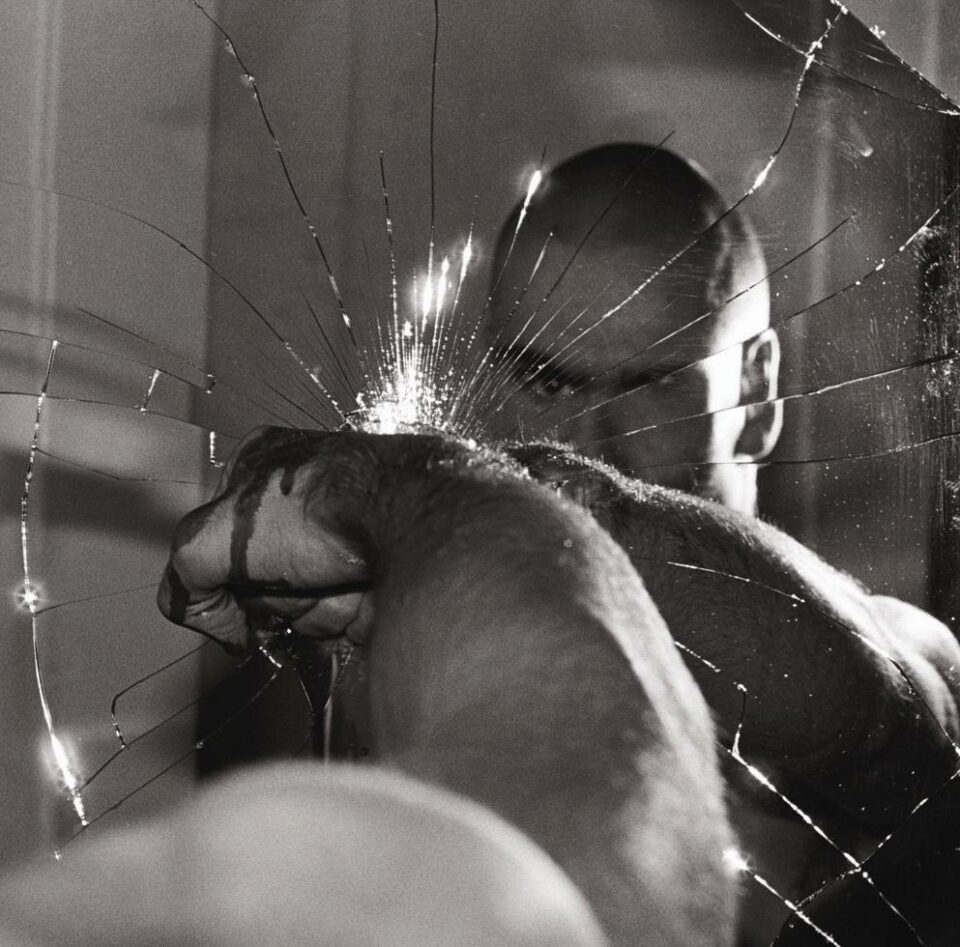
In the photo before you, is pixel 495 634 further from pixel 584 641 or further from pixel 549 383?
pixel 549 383

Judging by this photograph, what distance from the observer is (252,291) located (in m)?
0.51

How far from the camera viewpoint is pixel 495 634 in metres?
0.39

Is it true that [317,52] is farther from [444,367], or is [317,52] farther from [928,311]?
[928,311]

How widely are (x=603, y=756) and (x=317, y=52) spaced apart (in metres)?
0.34

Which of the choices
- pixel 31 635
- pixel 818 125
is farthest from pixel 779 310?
pixel 31 635

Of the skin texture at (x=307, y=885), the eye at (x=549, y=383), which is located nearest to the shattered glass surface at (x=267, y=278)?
the eye at (x=549, y=383)

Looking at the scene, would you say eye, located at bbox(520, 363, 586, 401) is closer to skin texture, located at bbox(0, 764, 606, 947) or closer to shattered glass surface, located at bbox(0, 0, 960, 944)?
shattered glass surface, located at bbox(0, 0, 960, 944)

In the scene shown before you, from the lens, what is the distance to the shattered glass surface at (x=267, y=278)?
19.2 inches

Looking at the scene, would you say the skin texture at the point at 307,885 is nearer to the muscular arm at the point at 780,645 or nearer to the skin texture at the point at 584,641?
the skin texture at the point at 584,641

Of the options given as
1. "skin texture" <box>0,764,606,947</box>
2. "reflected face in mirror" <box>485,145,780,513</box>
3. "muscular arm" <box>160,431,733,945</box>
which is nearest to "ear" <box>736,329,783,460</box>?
"reflected face in mirror" <box>485,145,780,513</box>

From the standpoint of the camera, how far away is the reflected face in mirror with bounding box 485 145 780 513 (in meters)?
0.53

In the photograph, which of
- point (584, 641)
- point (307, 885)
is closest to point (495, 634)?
point (584, 641)

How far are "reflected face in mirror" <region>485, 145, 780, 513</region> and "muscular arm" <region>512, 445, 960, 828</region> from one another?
0.02 metres

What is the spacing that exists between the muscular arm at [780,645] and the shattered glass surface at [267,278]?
2cm
